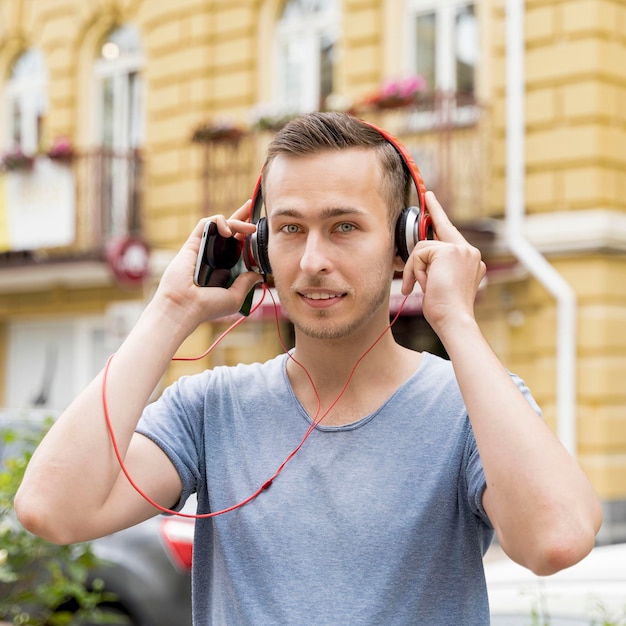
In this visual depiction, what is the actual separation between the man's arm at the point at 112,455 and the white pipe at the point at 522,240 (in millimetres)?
8265

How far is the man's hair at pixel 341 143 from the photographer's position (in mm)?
2096

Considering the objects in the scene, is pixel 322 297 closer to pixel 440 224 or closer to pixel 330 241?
pixel 330 241

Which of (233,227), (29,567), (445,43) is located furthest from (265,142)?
(233,227)

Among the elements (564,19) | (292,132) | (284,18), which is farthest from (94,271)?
(292,132)

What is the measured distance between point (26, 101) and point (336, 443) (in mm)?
14827

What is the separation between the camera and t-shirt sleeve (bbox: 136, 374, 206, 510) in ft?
6.95

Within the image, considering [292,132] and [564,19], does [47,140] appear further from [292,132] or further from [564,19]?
[292,132]

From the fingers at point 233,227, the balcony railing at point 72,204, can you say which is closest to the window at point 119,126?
the balcony railing at point 72,204

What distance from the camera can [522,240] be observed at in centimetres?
1047

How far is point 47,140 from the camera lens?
1526 centimetres

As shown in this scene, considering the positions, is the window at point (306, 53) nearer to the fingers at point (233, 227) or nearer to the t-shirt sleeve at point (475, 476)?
the fingers at point (233, 227)

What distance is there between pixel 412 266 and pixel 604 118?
342 inches

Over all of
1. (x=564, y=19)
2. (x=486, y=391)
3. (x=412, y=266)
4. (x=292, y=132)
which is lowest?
(x=486, y=391)

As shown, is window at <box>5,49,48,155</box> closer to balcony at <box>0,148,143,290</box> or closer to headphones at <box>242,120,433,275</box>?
balcony at <box>0,148,143,290</box>
